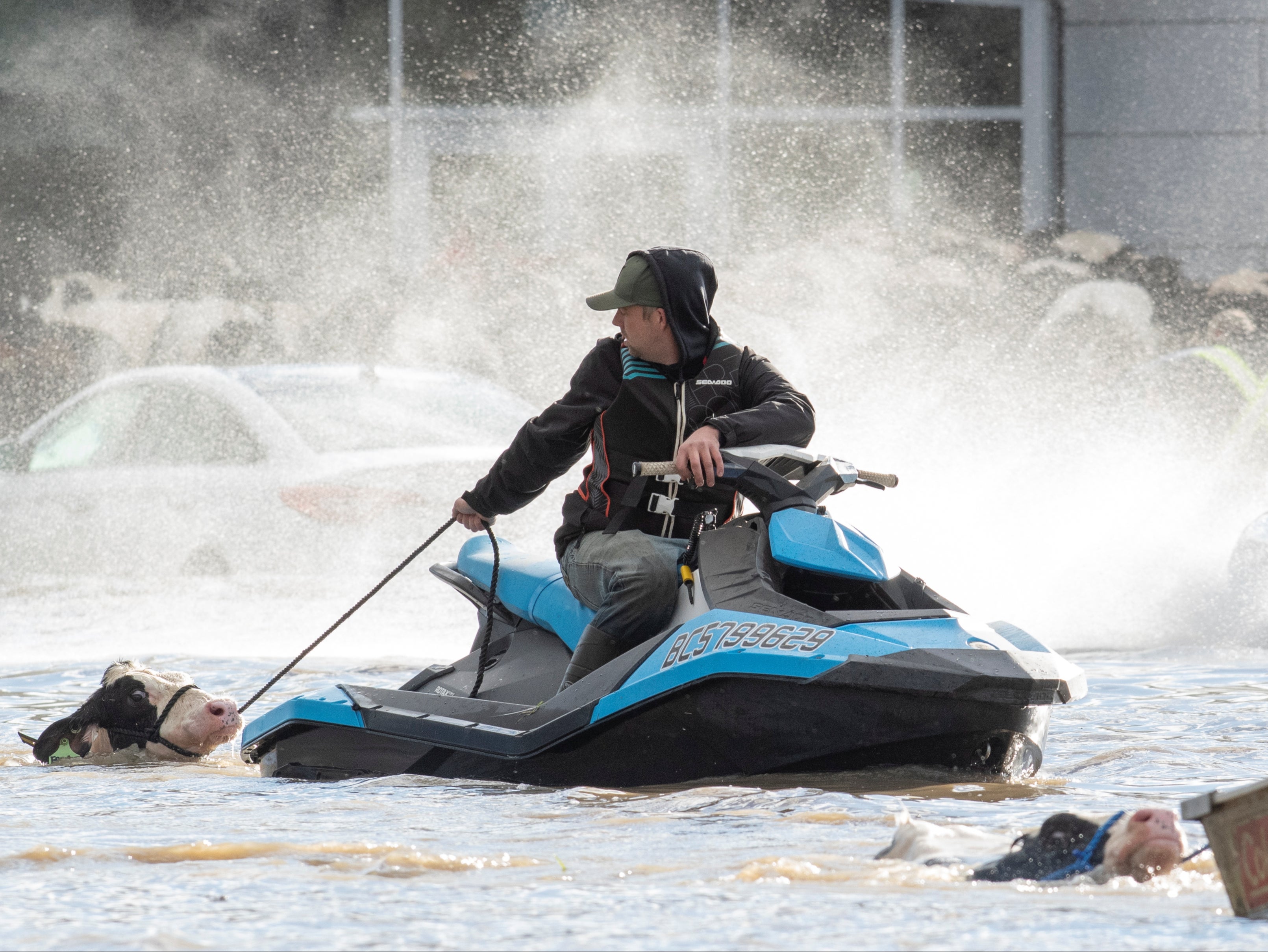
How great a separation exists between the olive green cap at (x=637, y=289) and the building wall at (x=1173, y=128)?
38.8 ft

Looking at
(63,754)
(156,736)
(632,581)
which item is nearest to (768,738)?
(632,581)

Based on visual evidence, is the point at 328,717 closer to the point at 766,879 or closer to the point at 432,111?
the point at 766,879

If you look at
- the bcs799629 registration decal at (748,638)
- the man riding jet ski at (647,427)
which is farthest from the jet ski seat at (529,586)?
the bcs799629 registration decal at (748,638)

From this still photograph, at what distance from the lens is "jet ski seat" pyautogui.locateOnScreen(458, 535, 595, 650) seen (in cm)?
477

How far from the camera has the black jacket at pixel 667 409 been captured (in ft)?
14.6

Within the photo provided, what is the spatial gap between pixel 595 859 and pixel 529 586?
161 centimetres

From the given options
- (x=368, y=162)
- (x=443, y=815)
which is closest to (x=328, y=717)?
(x=443, y=815)

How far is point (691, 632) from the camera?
4.17 meters

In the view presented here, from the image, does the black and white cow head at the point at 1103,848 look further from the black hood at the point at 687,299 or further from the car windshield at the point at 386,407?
the car windshield at the point at 386,407

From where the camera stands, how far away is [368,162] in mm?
15953

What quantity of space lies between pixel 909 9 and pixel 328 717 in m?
12.8

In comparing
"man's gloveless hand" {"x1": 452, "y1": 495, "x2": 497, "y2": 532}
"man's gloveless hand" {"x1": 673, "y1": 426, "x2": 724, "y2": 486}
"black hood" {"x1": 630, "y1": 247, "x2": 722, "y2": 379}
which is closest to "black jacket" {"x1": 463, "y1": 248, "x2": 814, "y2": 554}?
"black hood" {"x1": 630, "y1": 247, "x2": 722, "y2": 379}

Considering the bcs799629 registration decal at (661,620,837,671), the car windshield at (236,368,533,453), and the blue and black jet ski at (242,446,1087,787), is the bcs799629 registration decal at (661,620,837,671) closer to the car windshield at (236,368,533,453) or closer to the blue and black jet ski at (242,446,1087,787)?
the blue and black jet ski at (242,446,1087,787)

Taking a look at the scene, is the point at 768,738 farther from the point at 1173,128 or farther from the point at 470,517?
the point at 1173,128
